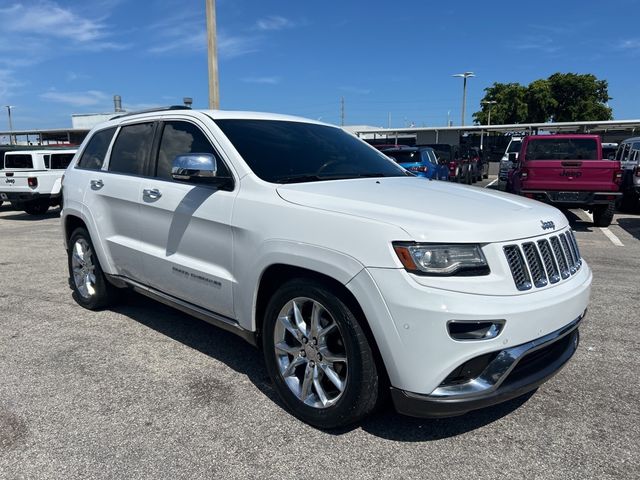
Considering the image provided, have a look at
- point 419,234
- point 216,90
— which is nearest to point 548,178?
point 216,90

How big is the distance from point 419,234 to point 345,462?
1.22 m

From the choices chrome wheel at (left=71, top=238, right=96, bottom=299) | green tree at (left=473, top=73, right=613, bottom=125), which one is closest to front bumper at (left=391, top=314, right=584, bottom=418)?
chrome wheel at (left=71, top=238, right=96, bottom=299)

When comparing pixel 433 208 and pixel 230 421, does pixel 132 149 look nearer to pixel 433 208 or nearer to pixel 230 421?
pixel 230 421

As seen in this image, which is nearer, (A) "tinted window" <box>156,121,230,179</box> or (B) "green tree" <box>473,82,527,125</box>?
(A) "tinted window" <box>156,121,230,179</box>

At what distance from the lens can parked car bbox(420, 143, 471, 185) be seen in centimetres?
1942

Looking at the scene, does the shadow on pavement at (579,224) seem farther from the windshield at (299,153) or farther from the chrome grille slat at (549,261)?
the chrome grille slat at (549,261)

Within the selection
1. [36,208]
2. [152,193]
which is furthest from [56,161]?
[152,193]

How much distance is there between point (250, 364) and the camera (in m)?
3.88

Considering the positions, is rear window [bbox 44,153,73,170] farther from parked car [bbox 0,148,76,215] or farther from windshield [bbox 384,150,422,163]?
windshield [bbox 384,150,422,163]

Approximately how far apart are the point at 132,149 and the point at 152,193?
737 millimetres

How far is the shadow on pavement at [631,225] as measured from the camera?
10375 millimetres

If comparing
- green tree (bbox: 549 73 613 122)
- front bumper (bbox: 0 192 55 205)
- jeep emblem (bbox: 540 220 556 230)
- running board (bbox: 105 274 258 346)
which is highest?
green tree (bbox: 549 73 613 122)

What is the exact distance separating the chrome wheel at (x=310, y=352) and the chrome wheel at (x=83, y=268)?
268 cm

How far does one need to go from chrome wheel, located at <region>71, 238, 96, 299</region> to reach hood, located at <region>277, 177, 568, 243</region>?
2.76 m
